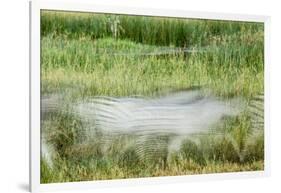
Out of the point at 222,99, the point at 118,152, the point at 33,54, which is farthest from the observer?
the point at 222,99

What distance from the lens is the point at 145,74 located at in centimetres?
461

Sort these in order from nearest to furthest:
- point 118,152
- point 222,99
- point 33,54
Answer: point 33,54, point 118,152, point 222,99

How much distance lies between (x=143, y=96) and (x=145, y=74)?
185 mm

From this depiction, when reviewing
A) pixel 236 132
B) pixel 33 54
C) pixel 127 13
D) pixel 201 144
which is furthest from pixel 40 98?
pixel 236 132

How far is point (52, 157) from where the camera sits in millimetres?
4332

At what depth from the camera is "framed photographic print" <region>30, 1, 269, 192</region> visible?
170 inches

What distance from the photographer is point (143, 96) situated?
459 centimetres

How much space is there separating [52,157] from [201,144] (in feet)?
4.27

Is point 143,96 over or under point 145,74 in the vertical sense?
under

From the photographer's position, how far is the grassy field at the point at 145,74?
14.3 feet

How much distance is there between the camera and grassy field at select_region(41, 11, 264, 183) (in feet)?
14.3
